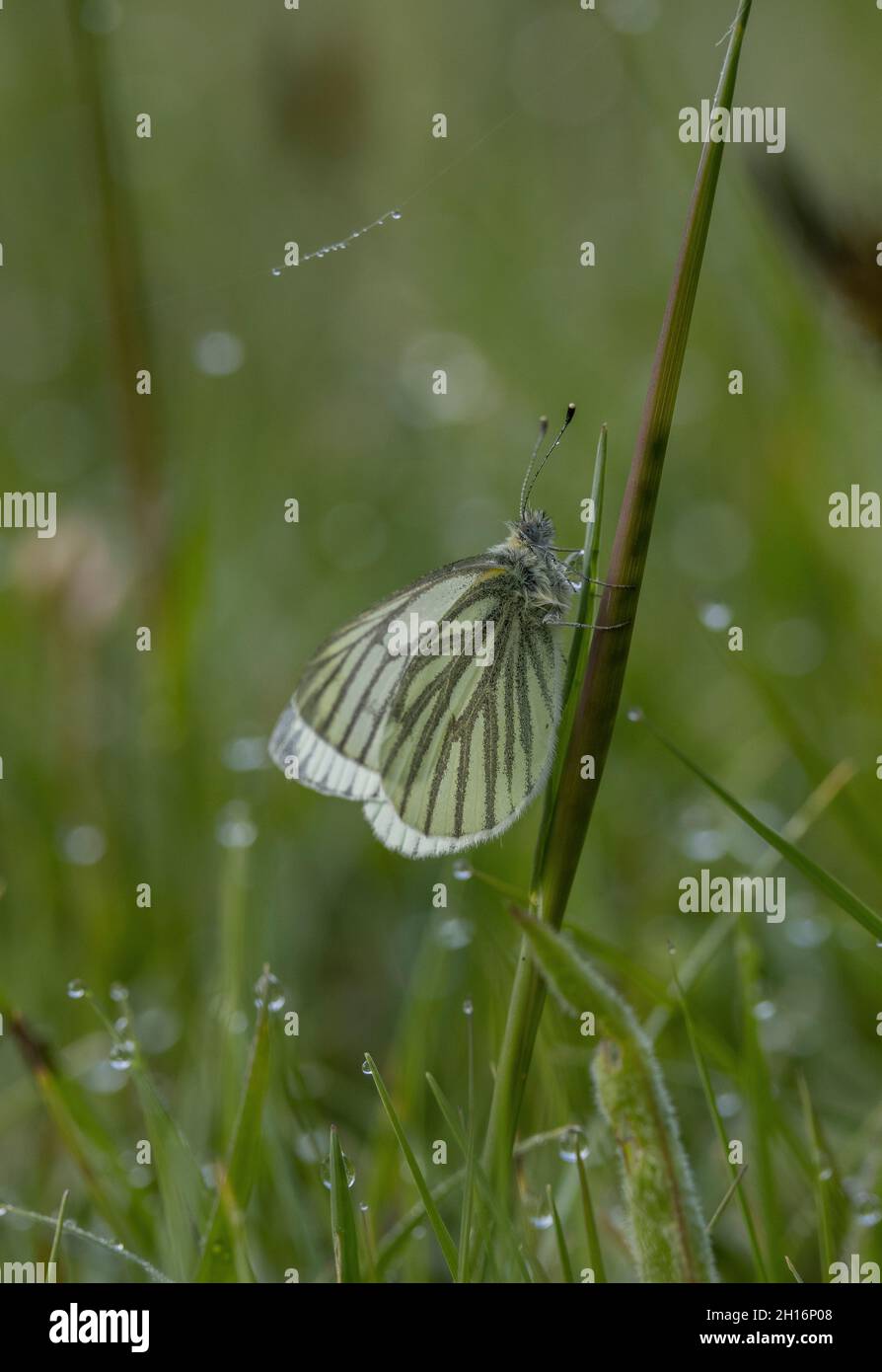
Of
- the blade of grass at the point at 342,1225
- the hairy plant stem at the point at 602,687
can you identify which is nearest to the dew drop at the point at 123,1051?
the blade of grass at the point at 342,1225

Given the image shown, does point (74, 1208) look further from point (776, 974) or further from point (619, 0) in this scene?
point (619, 0)

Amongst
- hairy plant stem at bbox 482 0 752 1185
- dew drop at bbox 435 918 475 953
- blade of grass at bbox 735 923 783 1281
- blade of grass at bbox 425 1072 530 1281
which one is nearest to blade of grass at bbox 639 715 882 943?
hairy plant stem at bbox 482 0 752 1185

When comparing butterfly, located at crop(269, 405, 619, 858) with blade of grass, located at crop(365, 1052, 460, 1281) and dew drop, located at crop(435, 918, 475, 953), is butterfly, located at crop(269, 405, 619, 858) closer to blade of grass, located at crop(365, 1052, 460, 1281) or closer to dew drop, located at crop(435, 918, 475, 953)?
dew drop, located at crop(435, 918, 475, 953)

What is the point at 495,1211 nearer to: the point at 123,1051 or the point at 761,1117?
the point at 761,1117

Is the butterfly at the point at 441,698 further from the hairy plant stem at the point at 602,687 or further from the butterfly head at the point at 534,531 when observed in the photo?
the hairy plant stem at the point at 602,687

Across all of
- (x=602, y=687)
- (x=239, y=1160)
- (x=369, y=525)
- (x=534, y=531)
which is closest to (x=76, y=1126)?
(x=239, y=1160)

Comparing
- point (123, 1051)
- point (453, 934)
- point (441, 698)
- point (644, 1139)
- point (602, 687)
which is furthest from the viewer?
point (441, 698)
